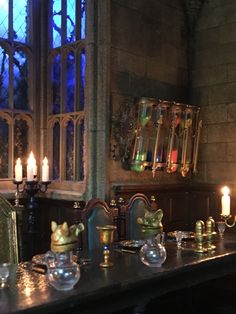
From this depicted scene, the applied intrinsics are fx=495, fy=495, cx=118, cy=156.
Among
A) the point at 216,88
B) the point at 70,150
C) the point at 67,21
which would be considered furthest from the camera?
the point at 216,88

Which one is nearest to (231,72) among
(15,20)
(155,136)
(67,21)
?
(155,136)

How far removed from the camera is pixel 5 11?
507 centimetres

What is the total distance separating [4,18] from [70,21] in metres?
0.67

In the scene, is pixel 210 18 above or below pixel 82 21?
above

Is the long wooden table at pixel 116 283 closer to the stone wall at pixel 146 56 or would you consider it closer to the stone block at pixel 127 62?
the stone wall at pixel 146 56

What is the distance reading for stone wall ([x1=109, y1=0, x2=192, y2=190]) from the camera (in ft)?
15.7

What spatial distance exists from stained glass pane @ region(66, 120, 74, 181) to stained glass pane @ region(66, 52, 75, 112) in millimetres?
181

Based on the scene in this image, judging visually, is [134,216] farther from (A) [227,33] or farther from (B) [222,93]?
(A) [227,33]

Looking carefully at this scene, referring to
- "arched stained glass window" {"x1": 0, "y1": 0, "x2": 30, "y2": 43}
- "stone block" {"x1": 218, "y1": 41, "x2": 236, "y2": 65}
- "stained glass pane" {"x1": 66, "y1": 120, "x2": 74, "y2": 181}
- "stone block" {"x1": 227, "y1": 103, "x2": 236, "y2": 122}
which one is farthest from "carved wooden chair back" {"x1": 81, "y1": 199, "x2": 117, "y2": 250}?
"stone block" {"x1": 218, "y1": 41, "x2": 236, "y2": 65}

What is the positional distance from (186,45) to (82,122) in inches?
64.7

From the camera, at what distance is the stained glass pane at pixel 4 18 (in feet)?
16.6

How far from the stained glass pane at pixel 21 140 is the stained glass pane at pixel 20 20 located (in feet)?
2.92

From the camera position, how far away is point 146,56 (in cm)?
512

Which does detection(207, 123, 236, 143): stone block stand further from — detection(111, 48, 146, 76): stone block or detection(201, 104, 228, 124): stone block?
detection(111, 48, 146, 76): stone block
